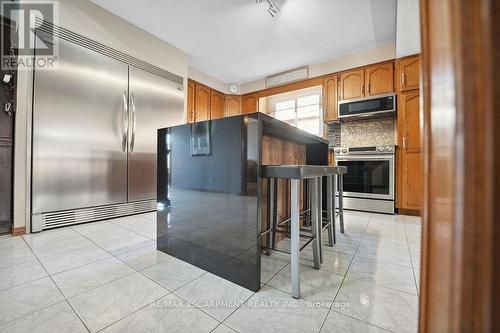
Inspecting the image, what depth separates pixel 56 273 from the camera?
3.86 feet

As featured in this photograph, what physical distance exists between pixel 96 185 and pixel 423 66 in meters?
2.95

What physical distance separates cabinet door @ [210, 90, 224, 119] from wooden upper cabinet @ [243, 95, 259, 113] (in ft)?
1.80

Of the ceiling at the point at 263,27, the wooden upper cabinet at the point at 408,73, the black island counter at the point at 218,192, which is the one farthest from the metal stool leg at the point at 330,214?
the wooden upper cabinet at the point at 408,73

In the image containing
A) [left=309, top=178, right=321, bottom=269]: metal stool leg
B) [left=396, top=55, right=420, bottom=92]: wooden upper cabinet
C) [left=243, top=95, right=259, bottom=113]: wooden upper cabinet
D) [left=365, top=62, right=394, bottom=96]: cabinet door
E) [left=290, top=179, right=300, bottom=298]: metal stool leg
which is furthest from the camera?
[left=243, top=95, right=259, bottom=113]: wooden upper cabinet

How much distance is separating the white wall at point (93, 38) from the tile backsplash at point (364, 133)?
2948mm

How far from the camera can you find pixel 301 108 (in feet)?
14.4

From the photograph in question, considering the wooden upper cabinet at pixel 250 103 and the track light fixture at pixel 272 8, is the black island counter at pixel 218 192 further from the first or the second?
the wooden upper cabinet at pixel 250 103

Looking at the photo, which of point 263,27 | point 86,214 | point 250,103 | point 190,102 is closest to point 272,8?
point 263,27

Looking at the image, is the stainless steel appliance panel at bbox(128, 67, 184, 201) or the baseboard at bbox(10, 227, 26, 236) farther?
the stainless steel appliance panel at bbox(128, 67, 184, 201)

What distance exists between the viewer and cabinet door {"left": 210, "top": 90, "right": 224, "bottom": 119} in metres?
4.48

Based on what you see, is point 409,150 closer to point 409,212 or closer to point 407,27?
point 409,212

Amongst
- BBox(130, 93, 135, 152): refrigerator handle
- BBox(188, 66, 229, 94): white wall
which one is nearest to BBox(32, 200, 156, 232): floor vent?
BBox(130, 93, 135, 152): refrigerator handle

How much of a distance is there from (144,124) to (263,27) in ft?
7.01

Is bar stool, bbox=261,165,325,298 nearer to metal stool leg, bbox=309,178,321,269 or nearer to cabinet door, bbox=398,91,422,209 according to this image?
metal stool leg, bbox=309,178,321,269
